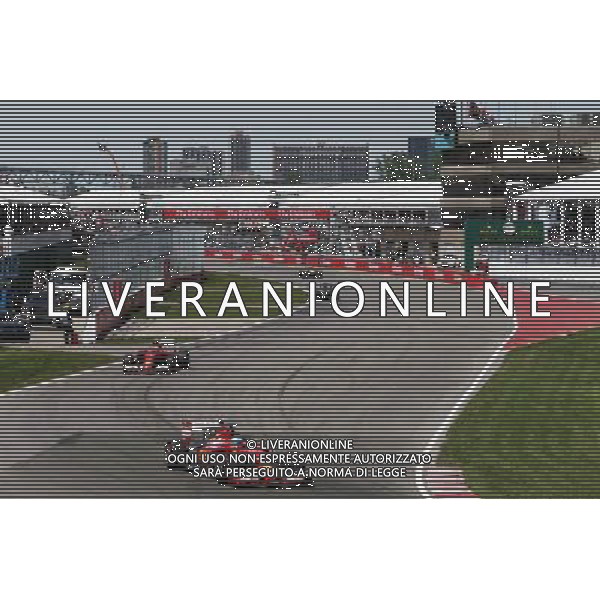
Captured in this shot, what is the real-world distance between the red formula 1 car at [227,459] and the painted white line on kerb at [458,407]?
1.35 meters

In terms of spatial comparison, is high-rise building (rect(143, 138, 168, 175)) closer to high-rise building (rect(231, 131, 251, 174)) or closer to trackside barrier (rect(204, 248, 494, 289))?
high-rise building (rect(231, 131, 251, 174))

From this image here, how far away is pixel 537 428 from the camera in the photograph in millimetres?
18172

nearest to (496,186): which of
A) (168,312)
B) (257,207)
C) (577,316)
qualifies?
(577,316)

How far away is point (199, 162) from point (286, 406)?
10.4ft

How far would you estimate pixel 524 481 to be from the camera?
59.9 feet

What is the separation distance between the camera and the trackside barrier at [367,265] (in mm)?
17672

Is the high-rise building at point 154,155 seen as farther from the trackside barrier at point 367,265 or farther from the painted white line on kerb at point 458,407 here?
the painted white line on kerb at point 458,407

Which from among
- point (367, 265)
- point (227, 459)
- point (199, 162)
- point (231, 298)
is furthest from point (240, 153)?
point (227, 459)

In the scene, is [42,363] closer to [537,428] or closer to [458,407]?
[458,407]

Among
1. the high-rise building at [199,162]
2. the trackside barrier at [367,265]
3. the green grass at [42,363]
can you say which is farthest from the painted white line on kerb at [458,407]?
the green grass at [42,363]

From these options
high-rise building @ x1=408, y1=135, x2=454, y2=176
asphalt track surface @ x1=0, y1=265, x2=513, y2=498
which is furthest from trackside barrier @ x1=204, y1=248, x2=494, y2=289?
high-rise building @ x1=408, y1=135, x2=454, y2=176

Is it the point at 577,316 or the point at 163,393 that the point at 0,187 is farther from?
the point at 577,316

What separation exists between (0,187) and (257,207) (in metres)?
3.20

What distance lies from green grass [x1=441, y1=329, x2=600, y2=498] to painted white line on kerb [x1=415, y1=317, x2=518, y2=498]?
101 millimetres
